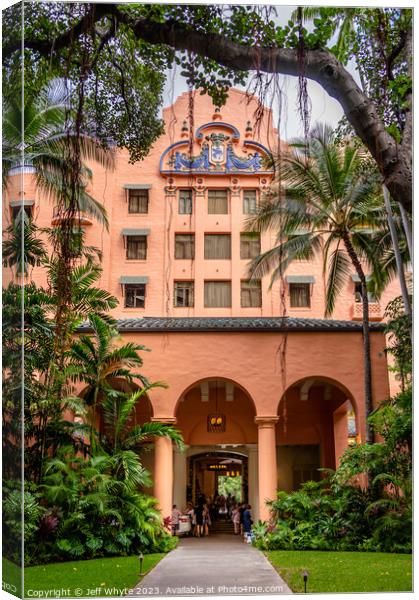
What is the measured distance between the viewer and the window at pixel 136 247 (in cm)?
1755

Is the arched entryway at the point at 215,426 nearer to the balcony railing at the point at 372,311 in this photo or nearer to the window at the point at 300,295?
the window at the point at 300,295

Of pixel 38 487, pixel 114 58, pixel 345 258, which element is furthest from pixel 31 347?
pixel 345 258

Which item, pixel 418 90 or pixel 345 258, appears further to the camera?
pixel 345 258

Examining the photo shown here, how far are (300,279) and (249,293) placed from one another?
1355 millimetres

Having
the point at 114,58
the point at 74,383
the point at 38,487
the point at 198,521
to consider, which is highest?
the point at 114,58

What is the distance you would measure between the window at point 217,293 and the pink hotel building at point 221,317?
0.10 feet

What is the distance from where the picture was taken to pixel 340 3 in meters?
7.89

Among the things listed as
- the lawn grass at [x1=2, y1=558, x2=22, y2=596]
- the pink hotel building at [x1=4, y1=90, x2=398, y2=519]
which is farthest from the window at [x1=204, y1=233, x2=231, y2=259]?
the lawn grass at [x1=2, y1=558, x2=22, y2=596]

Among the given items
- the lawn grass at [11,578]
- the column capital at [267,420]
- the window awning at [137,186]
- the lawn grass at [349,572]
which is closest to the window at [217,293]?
the window awning at [137,186]

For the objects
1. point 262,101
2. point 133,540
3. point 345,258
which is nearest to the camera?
point 262,101

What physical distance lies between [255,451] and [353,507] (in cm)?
461

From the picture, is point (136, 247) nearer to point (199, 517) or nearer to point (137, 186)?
point (137, 186)

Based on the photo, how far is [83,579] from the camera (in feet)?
27.0

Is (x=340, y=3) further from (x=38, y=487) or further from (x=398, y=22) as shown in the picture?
(x=38, y=487)
